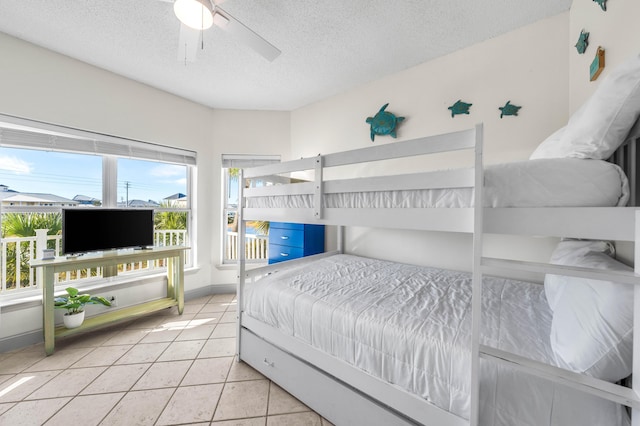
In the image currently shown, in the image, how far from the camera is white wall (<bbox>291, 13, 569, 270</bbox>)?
6.22 ft

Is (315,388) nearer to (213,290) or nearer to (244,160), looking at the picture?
(213,290)

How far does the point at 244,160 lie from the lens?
3.45 m

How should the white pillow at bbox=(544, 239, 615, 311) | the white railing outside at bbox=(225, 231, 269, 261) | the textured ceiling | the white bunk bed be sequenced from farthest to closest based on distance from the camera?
the white railing outside at bbox=(225, 231, 269, 261), the textured ceiling, the white pillow at bbox=(544, 239, 615, 311), the white bunk bed

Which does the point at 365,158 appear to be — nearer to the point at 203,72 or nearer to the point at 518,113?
the point at 518,113

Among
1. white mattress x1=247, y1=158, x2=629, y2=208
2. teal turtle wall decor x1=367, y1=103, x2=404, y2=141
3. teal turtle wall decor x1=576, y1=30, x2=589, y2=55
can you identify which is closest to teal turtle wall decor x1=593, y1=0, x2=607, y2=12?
teal turtle wall decor x1=576, y1=30, x2=589, y2=55

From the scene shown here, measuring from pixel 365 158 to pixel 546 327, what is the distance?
1.12m

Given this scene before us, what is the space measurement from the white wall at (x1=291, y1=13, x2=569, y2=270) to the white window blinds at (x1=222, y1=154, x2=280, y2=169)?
1.02 metres

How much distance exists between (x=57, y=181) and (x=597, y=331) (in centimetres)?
383

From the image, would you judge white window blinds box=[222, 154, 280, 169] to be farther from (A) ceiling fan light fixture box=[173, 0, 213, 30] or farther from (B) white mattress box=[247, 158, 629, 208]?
(B) white mattress box=[247, 158, 629, 208]

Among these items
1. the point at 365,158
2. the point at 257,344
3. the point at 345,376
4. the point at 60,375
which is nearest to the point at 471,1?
the point at 365,158

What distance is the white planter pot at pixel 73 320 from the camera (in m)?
2.15

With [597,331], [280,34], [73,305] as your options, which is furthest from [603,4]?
[73,305]

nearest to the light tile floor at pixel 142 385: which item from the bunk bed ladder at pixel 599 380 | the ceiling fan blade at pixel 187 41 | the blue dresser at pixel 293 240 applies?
the blue dresser at pixel 293 240

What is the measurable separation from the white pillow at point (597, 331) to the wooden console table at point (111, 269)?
3082 mm
